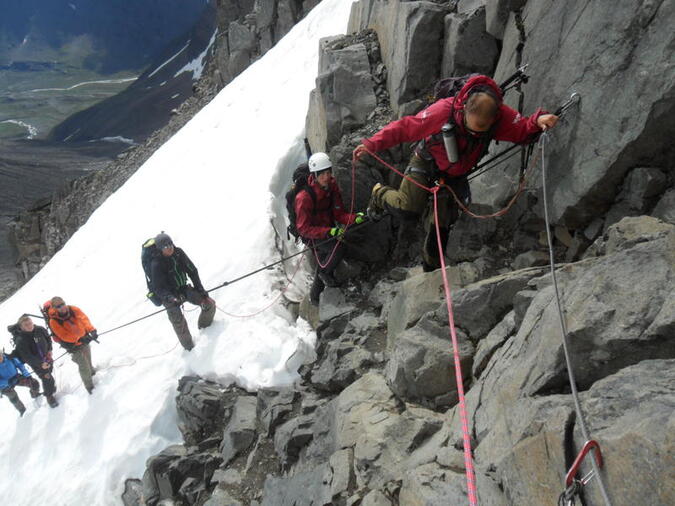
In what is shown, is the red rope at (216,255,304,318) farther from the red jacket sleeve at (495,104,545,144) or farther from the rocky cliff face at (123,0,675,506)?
the red jacket sleeve at (495,104,545,144)

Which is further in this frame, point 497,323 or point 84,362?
point 84,362

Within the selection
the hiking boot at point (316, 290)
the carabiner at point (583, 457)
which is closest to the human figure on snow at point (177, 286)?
the hiking boot at point (316, 290)

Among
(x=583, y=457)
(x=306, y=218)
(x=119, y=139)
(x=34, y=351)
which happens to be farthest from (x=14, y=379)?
(x=119, y=139)

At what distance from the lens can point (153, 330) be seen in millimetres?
9977

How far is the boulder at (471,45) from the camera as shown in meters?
6.90

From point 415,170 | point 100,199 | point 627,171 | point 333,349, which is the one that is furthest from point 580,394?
point 100,199

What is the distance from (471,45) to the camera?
7.02 metres

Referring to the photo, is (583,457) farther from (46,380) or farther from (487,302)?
(46,380)

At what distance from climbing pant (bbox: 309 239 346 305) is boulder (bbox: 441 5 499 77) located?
3.56m

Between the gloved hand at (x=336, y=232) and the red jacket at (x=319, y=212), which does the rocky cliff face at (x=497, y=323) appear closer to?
the red jacket at (x=319, y=212)

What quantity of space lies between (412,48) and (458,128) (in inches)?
129

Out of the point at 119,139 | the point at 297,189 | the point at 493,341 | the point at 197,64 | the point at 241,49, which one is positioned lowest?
the point at 493,341

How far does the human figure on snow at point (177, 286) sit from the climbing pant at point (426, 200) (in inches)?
155

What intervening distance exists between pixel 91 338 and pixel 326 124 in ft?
21.6
